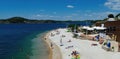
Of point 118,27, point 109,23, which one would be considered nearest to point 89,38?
point 109,23

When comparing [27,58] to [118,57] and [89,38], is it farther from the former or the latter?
[89,38]

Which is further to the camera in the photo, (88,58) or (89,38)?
(89,38)

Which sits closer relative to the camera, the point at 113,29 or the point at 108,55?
the point at 108,55

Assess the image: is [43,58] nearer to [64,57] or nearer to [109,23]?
[64,57]

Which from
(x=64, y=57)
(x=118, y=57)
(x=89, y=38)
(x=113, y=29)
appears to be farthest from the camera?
(x=89, y=38)

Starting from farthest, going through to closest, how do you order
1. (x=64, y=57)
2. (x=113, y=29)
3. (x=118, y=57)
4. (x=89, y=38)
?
(x=89, y=38) < (x=113, y=29) < (x=64, y=57) < (x=118, y=57)

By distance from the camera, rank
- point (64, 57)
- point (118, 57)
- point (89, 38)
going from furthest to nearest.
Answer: point (89, 38) < point (64, 57) < point (118, 57)

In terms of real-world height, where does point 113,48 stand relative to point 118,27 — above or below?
below

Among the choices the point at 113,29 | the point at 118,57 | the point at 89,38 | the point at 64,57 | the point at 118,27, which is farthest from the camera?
the point at 89,38

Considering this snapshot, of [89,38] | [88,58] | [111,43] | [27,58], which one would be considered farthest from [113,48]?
[89,38]
